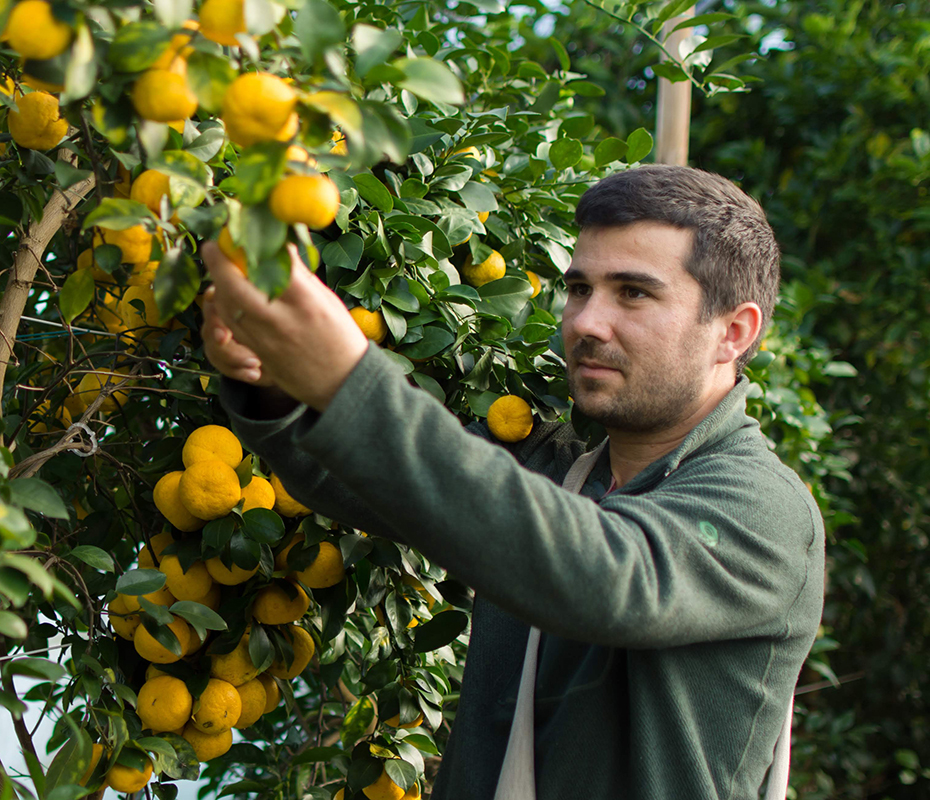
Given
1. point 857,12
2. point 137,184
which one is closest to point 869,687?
point 857,12

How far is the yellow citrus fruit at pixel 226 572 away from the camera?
3.55 ft

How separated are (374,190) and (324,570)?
18.4 inches

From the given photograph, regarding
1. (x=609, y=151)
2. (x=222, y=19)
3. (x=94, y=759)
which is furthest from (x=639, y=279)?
(x=94, y=759)

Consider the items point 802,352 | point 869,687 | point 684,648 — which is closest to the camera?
point 684,648

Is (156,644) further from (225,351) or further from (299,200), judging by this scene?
(299,200)

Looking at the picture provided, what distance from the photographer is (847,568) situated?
9.35ft

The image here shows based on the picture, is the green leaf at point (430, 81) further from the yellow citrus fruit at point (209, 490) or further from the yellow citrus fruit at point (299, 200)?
the yellow citrus fruit at point (209, 490)

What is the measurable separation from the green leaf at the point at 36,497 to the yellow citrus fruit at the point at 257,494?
32 centimetres

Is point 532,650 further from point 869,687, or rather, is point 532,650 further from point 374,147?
point 869,687

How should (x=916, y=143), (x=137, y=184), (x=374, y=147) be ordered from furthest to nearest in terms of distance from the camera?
(x=916, y=143) < (x=137, y=184) < (x=374, y=147)

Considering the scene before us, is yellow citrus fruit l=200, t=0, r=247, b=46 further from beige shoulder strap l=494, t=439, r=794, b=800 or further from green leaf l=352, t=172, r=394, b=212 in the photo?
beige shoulder strap l=494, t=439, r=794, b=800

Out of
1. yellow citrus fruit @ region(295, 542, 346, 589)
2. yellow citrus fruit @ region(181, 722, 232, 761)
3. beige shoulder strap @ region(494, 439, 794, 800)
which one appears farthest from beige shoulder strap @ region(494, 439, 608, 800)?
yellow citrus fruit @ region(181, 722, 232, 761)

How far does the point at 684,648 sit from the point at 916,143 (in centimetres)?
235

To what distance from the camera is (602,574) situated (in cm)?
74
